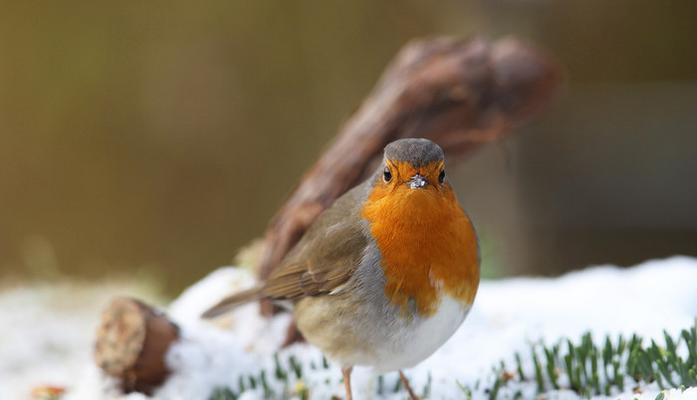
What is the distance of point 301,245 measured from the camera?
3.05 m

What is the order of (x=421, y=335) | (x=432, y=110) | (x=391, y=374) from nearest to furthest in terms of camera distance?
(x=421, y=335), (x=391, y=374), (x=432, y=110)

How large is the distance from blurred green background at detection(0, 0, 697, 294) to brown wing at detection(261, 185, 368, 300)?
13.5ft

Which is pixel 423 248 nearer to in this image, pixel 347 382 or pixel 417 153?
pixel 417 153

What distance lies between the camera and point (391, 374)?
3.07m

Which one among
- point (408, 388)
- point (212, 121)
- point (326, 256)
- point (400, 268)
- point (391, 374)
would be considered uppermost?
point (212, 121)

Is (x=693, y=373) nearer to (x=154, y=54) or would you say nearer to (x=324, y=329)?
(x=324, y=329)

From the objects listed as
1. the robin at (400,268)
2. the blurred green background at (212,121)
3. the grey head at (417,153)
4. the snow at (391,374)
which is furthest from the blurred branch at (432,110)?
the blurred green background at (212,121)

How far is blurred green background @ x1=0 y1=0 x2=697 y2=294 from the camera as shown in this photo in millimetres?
7031

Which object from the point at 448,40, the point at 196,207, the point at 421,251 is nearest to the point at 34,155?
the point at 196,207

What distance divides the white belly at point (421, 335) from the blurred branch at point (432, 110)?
1215mm

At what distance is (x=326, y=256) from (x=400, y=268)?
0.38 meters

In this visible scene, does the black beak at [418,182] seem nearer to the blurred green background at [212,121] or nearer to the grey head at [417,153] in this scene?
the grey head at [417,153]

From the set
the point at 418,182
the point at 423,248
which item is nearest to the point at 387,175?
the point at 418,182

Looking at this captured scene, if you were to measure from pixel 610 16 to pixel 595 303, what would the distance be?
13.4 feet
